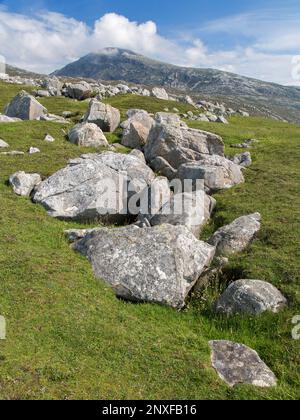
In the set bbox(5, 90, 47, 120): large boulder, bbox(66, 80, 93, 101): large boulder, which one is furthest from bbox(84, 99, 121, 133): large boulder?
bbox(66, 80, 93, 101): large boulder

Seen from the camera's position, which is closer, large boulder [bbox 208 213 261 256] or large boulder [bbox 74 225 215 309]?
large boulder [bbox 74 225 215 309]

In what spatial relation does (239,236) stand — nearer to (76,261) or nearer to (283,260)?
(283,260)

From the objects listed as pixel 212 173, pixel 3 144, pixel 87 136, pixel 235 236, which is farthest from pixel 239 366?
pixel 87 136

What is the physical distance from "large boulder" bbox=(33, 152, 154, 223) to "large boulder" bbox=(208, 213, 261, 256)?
650 centimetres

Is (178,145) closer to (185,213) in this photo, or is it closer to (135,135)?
(135,135)

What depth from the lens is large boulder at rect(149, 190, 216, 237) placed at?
22875mm

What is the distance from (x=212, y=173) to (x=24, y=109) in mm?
29331

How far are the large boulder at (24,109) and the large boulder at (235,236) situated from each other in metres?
34.7

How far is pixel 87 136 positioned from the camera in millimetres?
38969

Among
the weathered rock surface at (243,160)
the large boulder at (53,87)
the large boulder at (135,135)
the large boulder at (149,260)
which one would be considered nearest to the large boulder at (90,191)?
the large boulder at (149,260)

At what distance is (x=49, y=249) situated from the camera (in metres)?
19.7

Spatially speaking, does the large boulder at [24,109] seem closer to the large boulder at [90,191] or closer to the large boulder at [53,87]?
the large boulder at [90,191]

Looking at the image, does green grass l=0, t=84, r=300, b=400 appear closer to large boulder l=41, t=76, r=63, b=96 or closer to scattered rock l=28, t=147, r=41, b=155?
scattered rock l=28, t=147, r=41, b=155
